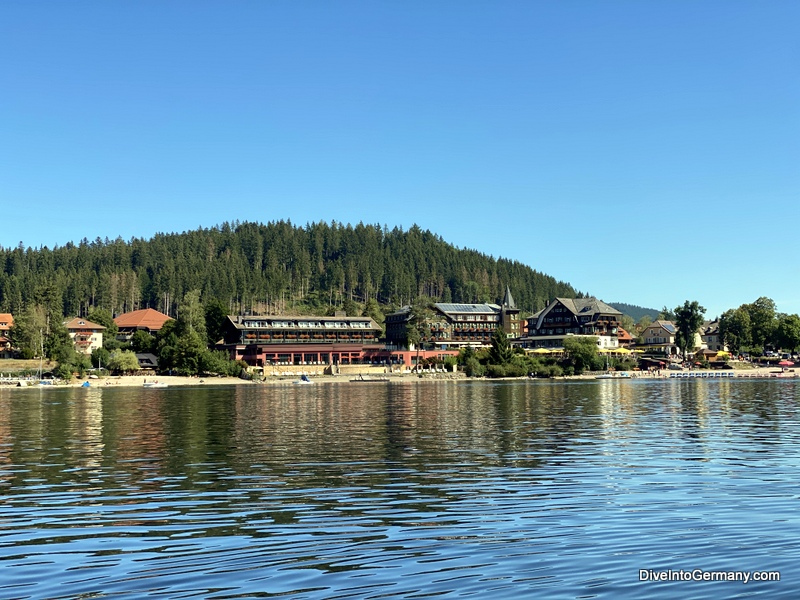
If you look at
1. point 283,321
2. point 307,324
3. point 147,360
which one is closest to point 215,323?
point 147,360

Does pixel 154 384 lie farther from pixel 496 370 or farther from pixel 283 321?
pixel 496 370

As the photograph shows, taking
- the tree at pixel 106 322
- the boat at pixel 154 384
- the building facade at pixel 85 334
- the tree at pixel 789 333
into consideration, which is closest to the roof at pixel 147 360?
the building facade at pixel 85 334

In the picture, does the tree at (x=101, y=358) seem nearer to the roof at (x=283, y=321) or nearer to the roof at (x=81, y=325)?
the roof at (x=283, y=321)

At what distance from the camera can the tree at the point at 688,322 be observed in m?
182

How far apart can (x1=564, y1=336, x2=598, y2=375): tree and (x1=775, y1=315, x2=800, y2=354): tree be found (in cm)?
4582

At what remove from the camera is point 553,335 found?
197m

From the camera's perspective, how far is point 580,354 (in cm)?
16175

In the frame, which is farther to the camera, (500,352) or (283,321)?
(283,321)

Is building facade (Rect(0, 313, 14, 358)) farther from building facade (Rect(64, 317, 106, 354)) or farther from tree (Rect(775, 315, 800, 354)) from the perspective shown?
tree (Rect(775, 315, 800, 354))

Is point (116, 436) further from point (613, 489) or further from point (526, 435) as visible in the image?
point (613, 489)

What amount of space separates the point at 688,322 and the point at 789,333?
2066 cm

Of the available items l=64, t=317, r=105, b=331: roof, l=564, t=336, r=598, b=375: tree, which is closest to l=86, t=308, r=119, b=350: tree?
l=64, t=317, r=105, b=331: roof

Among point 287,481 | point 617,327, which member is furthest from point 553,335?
point 287,481

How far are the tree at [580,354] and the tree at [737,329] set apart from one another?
4319 centimetres
